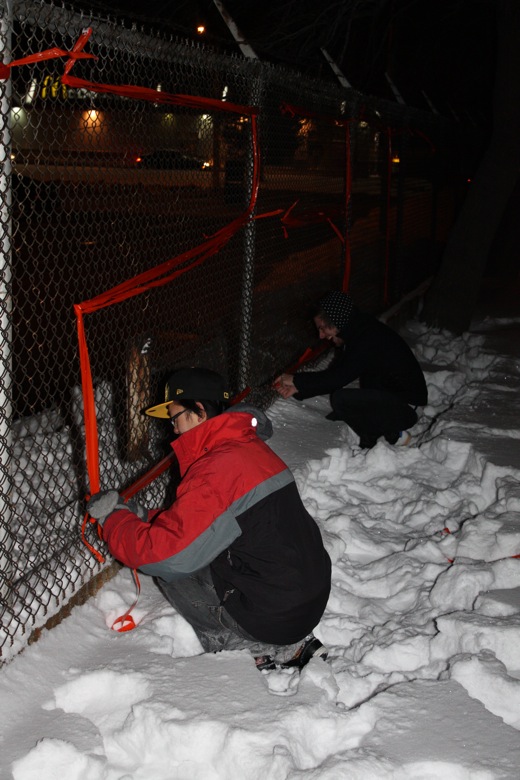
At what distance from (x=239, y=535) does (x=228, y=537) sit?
5cm

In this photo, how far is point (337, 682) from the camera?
122 inches

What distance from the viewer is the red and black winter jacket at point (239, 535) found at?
290 centimetres

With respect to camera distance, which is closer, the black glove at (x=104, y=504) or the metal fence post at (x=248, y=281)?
the black glove at (x=104, y=504)

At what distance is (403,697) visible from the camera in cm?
296

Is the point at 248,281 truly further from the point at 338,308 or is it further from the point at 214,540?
the point at 214,540

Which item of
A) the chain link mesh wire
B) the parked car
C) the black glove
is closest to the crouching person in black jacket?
the chain link mesh wire

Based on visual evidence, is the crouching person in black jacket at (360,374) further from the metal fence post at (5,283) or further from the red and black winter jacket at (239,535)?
the metal fence post at (5,283)

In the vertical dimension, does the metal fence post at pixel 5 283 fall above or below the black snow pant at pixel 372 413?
above

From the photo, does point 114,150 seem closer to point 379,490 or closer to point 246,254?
point 246,254

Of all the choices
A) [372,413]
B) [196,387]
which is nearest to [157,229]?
[372,413]

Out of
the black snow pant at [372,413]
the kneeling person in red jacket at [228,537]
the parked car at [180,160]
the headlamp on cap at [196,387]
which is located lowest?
the black snow pant at [372,413]

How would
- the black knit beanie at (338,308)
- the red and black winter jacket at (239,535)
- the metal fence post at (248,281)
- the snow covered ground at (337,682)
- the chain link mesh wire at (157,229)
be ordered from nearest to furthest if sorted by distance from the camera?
the snow covered ground at (337,682) < the red and black winter jacket at (239,535) < the chain link mesh wire at (157,229) < the metal fence post at (248,281) < the black knit beanie at (338,308)

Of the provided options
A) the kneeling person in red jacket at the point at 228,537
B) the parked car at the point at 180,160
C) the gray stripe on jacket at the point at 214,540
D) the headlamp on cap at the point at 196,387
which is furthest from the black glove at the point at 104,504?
the parked car at the point at 180,160

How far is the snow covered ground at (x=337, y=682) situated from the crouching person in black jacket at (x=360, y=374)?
1167 mm
